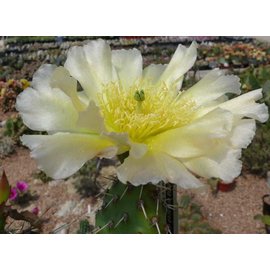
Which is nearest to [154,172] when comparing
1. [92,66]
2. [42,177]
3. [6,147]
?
[92,66]

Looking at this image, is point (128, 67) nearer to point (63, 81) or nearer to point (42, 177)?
point (63, 81)

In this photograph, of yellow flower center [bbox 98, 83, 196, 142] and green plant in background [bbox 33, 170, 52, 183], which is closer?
yellow flower center [bbox 98, 83, 196, 142]

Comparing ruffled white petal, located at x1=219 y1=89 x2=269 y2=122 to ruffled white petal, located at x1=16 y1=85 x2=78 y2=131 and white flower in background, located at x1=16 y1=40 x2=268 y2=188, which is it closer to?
white flower in background, located at x1=16 y1=40 x2=268 y2=188

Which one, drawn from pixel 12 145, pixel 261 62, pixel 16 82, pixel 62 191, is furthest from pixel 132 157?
pixel 261 62

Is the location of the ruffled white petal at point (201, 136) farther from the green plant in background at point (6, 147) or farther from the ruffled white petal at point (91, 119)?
the green plant in background at point (6, 147)

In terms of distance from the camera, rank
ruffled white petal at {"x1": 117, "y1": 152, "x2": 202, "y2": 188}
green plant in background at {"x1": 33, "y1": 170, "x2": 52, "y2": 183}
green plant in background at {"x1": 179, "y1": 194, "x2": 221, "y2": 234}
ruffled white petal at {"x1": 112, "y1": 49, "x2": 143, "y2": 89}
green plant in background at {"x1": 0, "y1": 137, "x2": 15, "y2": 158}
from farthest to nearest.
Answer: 1. green plant in background at {"x1": 0, "y1": 137, "x2": 15, "y2": 158}
2. green plant in background at {"x1": 33, "y1": 170, "x2": 52, "y2": 183}
3. green plant in background at {"x1": 179, "y1": 194, "x2": 221, "y2": 234}
4. ruffled white petal at {"x1": 112, "y1": 49, "x2": 143, "y2": 89}
5. ruffled white petal at {"x1": 117, "y1": 152, "x2": 202, "y2": 188}

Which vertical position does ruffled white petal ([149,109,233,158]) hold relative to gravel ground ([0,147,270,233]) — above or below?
above

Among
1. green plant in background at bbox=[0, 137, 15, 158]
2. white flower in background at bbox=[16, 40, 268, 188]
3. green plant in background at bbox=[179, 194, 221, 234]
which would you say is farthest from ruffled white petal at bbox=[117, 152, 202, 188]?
green plant in background at bbox=[0, 137, 15, 158]

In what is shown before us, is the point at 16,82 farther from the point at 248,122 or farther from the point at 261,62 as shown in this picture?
the point at 248,122
